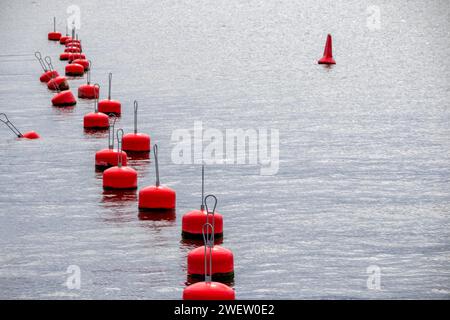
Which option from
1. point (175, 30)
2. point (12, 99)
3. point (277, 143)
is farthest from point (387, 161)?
point (175, 30)

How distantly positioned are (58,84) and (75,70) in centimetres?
578

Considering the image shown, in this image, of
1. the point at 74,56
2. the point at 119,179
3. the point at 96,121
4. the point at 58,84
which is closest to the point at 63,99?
the point at 58,84

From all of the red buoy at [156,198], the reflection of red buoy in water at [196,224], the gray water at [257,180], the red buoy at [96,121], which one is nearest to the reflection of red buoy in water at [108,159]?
the gray water at [257,180]

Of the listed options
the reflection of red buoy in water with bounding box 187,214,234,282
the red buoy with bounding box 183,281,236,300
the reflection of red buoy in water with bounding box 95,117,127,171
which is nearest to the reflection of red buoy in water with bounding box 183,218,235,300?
the red buoy with bounding box 183,281,236,300

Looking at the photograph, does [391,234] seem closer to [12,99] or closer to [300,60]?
[12,99]

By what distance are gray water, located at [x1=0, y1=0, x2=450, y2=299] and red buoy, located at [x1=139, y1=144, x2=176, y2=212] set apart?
38 cm

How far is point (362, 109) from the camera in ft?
122

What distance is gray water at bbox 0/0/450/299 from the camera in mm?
18531

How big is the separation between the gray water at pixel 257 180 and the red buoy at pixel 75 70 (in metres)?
1.30

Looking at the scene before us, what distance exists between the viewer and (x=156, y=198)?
22594mm

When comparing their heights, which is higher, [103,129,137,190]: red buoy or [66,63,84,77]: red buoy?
[66,63,84,77]: red buoy

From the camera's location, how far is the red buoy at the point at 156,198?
2259 cm

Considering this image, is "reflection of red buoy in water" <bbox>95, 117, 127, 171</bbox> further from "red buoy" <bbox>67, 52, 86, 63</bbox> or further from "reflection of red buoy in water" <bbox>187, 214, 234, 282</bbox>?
"red buoy" <bbox>67, 52, 86, 63</bbox>

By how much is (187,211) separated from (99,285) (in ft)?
16.5
